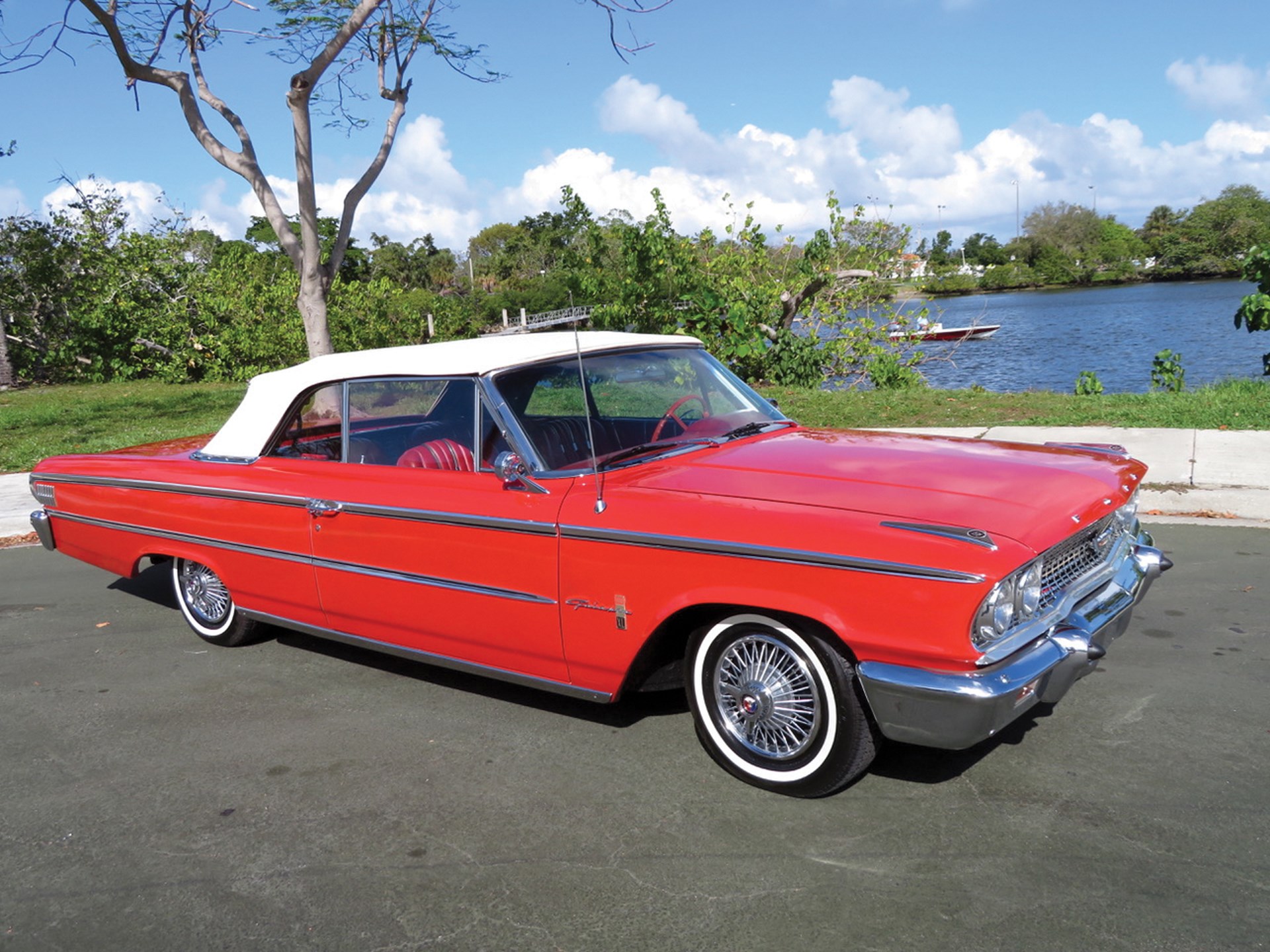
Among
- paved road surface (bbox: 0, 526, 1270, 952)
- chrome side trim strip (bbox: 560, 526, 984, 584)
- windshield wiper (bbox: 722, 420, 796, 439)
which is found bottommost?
paved road surface (bbox: 0, 526, 1270, 952)

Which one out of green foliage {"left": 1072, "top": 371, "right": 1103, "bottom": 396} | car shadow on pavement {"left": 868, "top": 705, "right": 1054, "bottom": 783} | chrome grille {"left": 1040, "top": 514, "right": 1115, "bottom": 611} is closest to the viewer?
chrome grille {"left": 1040, "top": 514, "right": 1115, "bottom": 611}

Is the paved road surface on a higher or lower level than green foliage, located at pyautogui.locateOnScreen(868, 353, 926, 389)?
lower

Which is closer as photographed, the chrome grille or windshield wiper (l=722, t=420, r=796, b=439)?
the chrome grille

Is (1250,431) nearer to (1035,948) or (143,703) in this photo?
(1035,948)

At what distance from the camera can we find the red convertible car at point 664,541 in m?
3.15

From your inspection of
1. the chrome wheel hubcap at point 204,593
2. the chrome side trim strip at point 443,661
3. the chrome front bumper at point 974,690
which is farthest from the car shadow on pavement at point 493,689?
the chrome front bumper at point 974,690

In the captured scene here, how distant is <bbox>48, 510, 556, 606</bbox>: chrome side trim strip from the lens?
4.00 metres

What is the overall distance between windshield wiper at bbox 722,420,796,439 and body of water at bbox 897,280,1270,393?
37.4 ft

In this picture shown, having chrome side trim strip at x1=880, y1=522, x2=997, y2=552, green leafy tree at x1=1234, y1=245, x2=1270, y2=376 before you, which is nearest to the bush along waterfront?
green leafy tree at x1=1234, y1=245, x2=1270, y2=376

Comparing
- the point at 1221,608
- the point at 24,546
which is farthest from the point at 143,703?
the point at 1221,608

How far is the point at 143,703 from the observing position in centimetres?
477

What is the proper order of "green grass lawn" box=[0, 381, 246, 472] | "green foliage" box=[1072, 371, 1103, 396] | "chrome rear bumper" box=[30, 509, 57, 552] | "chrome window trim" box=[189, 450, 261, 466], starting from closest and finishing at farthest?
1. "chrome window trim" box=[189, 450, 261, 466]
2. "chrome rear bumper" box=[30, 509, 57, 552]
3. "green grass lawn" box=[0, 381, 246, 472]
4. "green foliage" box=[1072, 371, 1103, 396]

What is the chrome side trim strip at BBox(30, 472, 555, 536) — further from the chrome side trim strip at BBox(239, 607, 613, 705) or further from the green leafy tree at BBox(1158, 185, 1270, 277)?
the green leafy tree at BBox(1158, 185, 1270, 277)

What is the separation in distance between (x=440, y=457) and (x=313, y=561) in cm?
84
